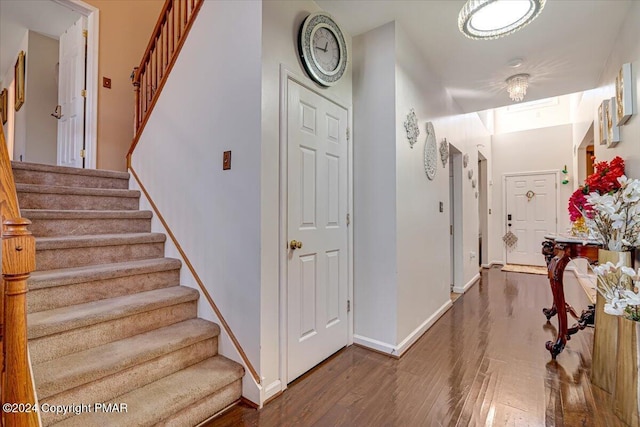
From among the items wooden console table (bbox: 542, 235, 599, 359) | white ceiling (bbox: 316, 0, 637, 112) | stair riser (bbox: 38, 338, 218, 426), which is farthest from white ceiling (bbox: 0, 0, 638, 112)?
stair riser (bbox: 38, 338, 218, 426)

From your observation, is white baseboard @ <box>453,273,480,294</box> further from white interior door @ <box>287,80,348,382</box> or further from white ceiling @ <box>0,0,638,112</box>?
white ceiling @ <box>0,0,638,112</box>

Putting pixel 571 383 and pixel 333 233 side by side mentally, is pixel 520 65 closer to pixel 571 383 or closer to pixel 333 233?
pixel 333 233

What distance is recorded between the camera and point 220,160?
2.02m

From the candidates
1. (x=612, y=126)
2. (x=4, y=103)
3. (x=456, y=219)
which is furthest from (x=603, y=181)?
(x=4, y=103)

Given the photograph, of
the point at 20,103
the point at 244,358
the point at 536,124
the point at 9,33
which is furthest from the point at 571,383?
the point at 9,33

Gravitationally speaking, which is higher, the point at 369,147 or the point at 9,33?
the point at 9,33

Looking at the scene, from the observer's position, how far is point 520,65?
3221 mm

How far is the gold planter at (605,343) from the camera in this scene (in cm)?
186

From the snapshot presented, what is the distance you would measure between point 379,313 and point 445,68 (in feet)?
8.90

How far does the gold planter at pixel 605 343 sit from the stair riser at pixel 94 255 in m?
3.16

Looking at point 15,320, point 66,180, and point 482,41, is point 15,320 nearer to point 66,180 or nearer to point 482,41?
point 66,180

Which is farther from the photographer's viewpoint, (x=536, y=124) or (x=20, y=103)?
(x=536, y=124)

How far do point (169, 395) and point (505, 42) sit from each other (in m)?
3.76

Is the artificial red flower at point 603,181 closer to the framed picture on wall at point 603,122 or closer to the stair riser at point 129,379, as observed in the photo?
the framed picture on wall at point 603,122
